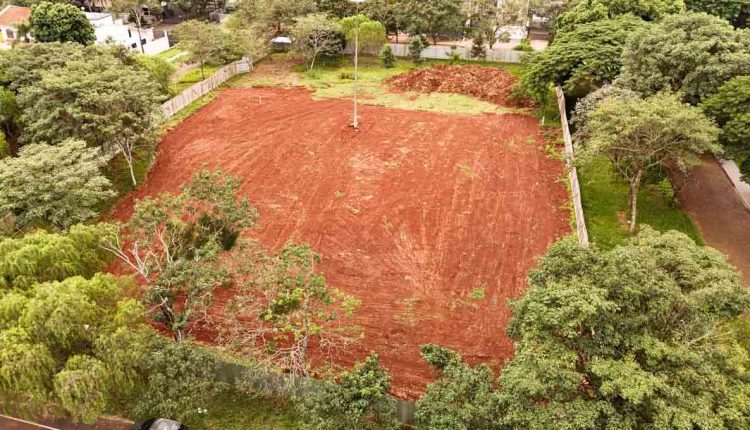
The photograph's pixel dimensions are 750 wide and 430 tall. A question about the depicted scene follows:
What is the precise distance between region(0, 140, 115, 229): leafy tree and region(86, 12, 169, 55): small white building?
83.0 feet

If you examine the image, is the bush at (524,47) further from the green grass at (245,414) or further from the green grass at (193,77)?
the green grass at (245,414)

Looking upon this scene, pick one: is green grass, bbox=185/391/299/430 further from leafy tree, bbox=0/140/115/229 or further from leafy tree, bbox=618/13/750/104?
leafy tree, bbox=618/13/750/104

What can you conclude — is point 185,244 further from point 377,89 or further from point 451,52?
point 451,52

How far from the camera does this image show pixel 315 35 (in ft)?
150

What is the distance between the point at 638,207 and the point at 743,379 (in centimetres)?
1612

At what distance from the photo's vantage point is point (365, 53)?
5262 centimetres

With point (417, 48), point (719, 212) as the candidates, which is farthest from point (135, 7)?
point (719, 212)

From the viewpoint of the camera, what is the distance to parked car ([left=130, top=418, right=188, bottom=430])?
48.4 ft

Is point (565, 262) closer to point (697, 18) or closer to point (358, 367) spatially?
point (358, 367)

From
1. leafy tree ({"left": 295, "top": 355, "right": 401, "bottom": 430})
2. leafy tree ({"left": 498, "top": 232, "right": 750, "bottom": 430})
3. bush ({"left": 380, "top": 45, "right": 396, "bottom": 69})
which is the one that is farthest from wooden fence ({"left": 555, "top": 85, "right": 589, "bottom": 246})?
bush ({"left": 380, "top": 45, "right": 396, "bottom": 69})

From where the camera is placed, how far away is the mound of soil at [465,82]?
40.4 meters

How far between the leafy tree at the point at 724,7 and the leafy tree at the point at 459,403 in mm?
49778

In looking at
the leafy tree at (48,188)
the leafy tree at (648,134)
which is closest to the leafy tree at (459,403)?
the leafy tree at (648,134)

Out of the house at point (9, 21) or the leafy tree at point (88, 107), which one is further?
the house at point (9, 21)
